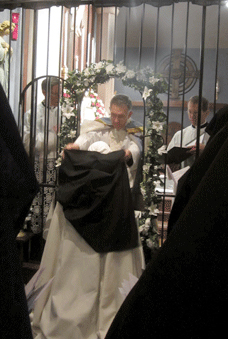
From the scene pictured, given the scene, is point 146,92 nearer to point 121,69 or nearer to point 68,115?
point 121,69

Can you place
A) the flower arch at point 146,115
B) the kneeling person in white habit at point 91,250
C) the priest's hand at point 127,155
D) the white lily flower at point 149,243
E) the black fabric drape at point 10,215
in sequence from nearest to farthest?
1. the black fabric drape at point 10,215
2. the kneeling person in white habit at point 91,250
3. the priest's hand at point 127,155
4. the flower arch at point 146,115
5. the white lily flower at point 149,243

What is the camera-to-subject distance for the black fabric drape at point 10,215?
65 cm

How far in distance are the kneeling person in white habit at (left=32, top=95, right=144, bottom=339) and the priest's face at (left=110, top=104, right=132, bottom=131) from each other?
0.26 meters

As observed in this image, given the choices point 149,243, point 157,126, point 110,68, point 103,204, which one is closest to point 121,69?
point 110,68

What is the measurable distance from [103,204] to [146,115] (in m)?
0.80

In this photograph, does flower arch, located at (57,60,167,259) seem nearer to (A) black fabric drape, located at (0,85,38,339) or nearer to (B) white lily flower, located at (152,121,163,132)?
(B) white lily flower, located at (152,121,163,132)

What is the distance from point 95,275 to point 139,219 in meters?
0.71

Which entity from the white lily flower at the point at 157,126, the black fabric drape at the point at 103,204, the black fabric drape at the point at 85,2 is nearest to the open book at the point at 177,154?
the white lily flower at the point at 157,126

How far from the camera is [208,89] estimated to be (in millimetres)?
9070

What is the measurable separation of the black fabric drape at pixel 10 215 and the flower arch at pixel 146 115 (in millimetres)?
2043

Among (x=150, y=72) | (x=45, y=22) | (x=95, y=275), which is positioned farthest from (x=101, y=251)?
(x=45, y=22)

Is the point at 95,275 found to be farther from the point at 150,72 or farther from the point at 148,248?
the point at 150,72

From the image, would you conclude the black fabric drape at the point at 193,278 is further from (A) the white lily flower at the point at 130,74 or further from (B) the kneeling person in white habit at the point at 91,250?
(A) the white lily flower at the point at 130,74

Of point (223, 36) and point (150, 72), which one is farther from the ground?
point (223, 36)
